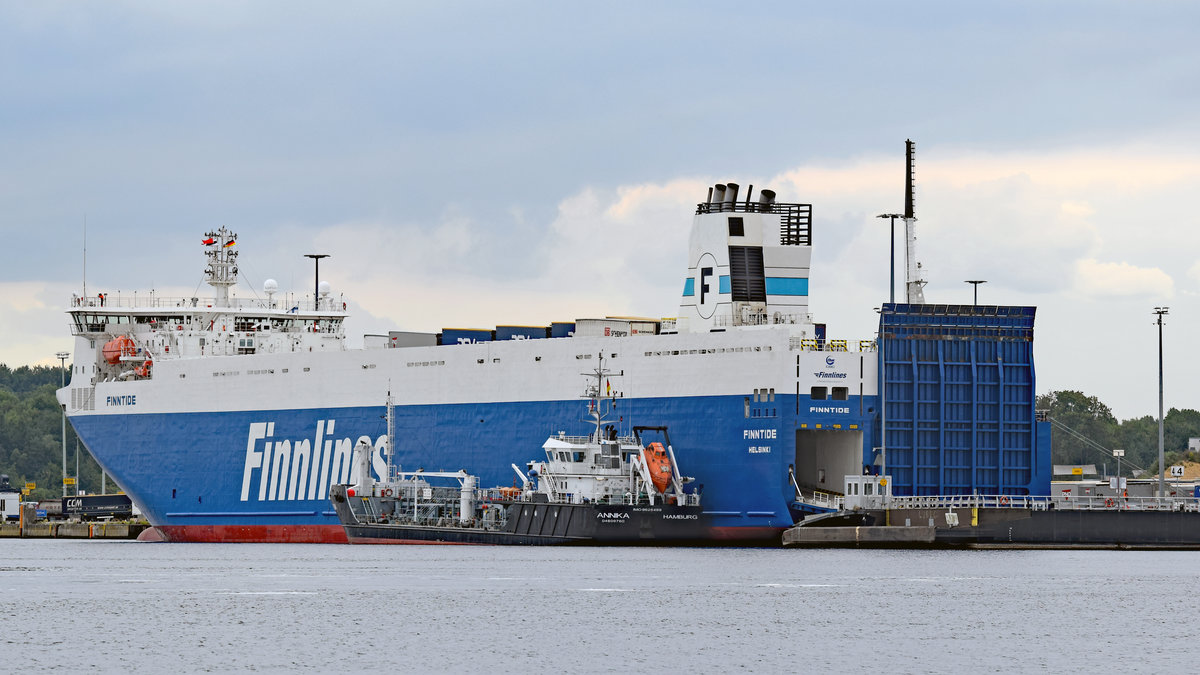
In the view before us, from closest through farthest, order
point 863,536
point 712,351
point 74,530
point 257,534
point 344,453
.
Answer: point 863,536 → point 712,351 → point 344,453 → point 257,534 → point 74,530

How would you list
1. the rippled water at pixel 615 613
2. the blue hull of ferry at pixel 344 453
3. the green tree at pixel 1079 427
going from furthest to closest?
the green tree at pixel 1079 427, the blue hull of ferry at pixel 344 453, the rippled water at pixel 615 613

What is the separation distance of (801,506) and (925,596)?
49.0 ft

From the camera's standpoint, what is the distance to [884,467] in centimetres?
6353

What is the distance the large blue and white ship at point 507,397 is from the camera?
211 feet

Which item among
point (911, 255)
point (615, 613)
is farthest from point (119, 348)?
point (615, 613)

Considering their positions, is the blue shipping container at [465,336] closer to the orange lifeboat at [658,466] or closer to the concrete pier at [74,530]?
the orange lifeboat at [658,466]

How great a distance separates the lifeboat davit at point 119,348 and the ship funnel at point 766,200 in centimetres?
2899

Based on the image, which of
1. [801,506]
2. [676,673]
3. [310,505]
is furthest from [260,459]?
[676,673]

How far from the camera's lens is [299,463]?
78125mm

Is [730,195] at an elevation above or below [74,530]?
above

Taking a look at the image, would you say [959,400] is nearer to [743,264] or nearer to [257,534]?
[743,264]

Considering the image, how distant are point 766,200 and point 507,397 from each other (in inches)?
435

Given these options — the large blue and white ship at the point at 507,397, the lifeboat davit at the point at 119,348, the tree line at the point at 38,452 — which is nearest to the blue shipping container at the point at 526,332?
the large blue and white ship at the point at 507,397

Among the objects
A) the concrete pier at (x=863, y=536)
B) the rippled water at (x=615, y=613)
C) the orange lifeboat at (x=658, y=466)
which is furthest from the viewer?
the orange lifeboat at (x=658, y=466)
